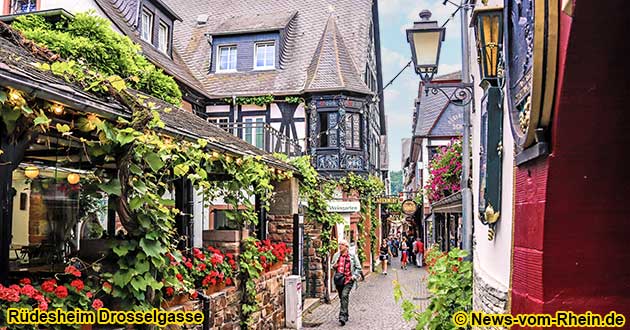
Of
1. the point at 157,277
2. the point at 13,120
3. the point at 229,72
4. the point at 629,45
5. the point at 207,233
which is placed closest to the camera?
the point at 629,45

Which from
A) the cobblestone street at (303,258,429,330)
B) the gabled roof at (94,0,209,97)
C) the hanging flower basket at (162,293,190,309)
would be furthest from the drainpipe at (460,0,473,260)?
the gabled roof at (94,0,209,97)

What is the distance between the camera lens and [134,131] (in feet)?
15.3

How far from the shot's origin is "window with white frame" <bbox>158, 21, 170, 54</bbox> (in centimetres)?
1778

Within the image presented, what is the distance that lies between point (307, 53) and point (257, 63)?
1.85 meters

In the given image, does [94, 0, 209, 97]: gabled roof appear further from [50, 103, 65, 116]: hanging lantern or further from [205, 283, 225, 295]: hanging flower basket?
[50, 103, 65, 116]: hanging lantern

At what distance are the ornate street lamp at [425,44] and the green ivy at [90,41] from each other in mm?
6097

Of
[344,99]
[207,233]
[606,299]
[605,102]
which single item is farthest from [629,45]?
[344,99]

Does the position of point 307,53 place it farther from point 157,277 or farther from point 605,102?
point 605,102

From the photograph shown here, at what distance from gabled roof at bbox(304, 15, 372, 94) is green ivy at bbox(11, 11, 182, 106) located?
325 inches

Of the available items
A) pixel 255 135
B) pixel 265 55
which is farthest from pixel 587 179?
pixel 265 55

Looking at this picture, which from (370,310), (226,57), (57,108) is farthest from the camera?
(226,57)

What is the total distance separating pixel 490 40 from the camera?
491cm

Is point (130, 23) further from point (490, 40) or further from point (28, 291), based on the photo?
point (28, 291)

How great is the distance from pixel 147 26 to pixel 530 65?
15.2m
